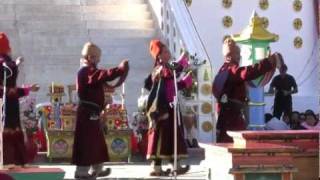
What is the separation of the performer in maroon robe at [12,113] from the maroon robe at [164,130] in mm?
1340

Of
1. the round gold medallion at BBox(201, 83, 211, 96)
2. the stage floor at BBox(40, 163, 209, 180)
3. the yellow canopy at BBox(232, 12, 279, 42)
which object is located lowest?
the stage floor at BBox(40, 163, 209, 180)

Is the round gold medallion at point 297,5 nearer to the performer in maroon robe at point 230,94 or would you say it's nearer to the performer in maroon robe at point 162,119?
the performer in maroon robe at point 230,94

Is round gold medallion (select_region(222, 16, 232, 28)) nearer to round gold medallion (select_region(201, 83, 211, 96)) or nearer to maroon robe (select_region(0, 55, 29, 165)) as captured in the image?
round gold medallion (select_region(201, 83, 211, 96))

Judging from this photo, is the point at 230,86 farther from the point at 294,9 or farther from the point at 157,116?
the point at 294,9

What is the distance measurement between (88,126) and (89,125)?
0.02 meters

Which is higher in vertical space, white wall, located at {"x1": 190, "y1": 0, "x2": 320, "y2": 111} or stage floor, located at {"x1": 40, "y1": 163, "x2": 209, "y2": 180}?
white wall, located at {"x1": 190, "y1": 0, "x2": 320, "y2": 111}

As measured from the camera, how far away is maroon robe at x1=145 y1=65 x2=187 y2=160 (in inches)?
404

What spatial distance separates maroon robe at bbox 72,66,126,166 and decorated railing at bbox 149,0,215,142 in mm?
4320

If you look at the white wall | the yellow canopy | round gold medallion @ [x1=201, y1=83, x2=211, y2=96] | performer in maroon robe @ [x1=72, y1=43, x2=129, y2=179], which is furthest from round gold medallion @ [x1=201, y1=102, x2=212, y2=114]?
the white wall

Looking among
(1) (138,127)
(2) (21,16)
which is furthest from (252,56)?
(2) (21,16)

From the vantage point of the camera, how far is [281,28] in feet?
64.9

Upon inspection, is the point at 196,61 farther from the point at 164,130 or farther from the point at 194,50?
the point at 164,130

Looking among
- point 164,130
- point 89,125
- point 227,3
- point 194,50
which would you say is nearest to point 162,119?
point 164,130

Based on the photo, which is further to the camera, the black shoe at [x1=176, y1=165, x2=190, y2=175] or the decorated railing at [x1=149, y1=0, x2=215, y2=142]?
the decorated railing at [x1=149, y1=0, x2=215, y2=142]
